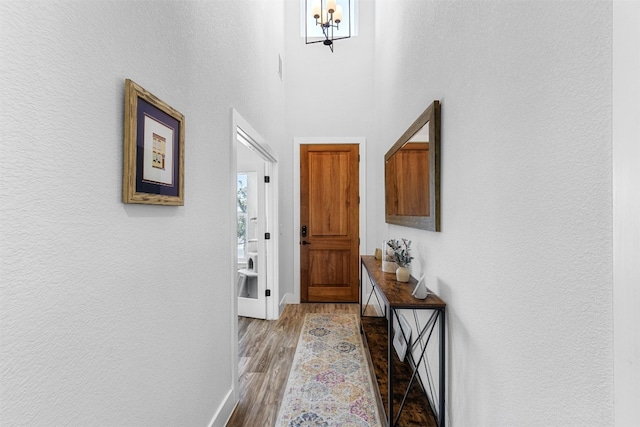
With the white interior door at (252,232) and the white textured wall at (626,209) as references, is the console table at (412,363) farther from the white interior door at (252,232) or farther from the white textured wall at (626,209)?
the white interior door at (252,232)

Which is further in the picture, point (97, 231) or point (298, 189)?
point (298, 189)

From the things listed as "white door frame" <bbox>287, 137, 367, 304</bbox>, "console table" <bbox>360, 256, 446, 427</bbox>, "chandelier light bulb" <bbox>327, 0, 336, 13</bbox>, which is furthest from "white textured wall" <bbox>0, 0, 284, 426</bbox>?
"white door frame" <bbox>287, 137, 367, 304</bbox>

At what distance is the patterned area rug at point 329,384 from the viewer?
6.37 feet

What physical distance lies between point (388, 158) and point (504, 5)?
2.19 meters

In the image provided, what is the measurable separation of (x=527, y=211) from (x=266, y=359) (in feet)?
7.95

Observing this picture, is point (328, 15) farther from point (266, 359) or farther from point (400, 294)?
point (266, 359)

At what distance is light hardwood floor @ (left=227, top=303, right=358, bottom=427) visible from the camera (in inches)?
78.7

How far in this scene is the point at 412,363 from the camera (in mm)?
2146

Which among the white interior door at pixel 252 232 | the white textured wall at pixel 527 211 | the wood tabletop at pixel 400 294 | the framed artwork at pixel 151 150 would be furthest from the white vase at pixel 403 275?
the white interior door at pixel 252 232

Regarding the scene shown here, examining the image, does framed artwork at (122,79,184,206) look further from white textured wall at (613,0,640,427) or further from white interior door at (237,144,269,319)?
white interior door at (237,144,269,319)

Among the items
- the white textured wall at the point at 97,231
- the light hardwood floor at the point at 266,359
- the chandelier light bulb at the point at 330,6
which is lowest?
the light hardwood floor at the point at 266,359

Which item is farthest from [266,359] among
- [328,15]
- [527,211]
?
[328,15]

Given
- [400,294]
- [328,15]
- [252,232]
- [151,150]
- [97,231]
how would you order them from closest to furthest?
[97,231] < [151,150] < [400,294] < [328,15] < [252,232]

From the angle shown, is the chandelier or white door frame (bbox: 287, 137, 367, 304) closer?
the chandelier
